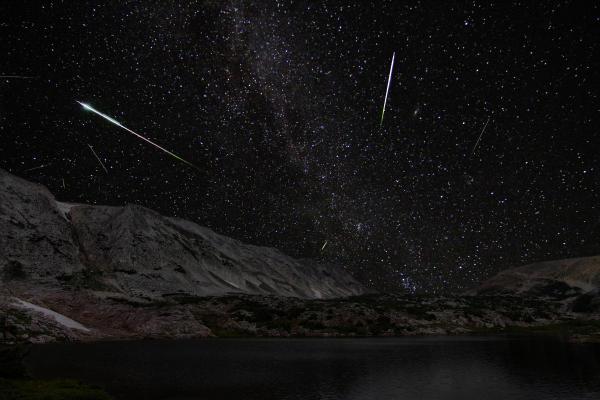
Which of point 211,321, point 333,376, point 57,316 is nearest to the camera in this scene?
point 333,376

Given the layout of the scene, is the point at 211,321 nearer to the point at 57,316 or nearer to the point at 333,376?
the point at 57,316

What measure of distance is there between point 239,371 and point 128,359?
2383 cm

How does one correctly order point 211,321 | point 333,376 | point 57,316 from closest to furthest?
point 333,376
point 57,316
point 211,321

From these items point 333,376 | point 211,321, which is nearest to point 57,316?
point 211,321

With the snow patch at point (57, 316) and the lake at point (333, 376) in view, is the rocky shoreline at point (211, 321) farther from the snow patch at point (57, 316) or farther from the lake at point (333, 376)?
the lake at point (333, 376)

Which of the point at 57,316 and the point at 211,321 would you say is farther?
the point at 211,321

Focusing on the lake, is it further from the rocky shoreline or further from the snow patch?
the snow patch

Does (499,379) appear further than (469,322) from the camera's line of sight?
No

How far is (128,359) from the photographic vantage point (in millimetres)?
67125

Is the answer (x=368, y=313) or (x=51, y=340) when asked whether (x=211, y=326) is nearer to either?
(x=51, y=340)

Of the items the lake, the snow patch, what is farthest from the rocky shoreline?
the lake

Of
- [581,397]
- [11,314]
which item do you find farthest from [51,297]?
[581,397]

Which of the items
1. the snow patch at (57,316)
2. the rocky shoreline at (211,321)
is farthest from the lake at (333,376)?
the snow patch at (57,316)

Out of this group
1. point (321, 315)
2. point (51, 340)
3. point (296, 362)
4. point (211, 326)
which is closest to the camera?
point (296, 362)
